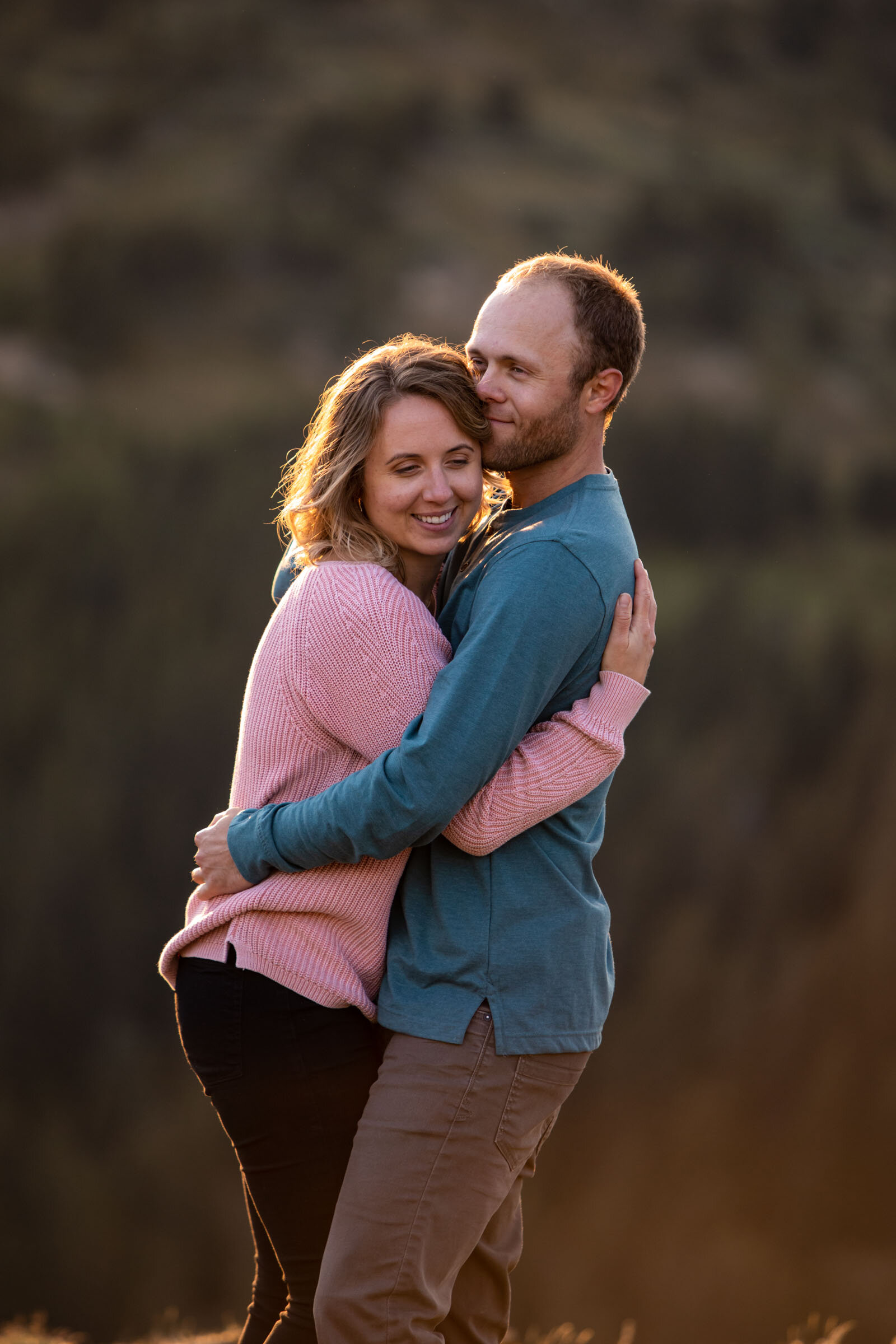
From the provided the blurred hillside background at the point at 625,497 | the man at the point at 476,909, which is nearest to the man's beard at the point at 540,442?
the man at the point at 476,909

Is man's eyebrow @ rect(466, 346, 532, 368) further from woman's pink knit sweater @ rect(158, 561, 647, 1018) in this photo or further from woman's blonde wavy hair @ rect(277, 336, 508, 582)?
woman's pink knit sweater @ rect(158, 561, 647, 1018)

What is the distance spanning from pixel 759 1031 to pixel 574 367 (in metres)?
13.9

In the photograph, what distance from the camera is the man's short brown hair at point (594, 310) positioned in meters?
1.91

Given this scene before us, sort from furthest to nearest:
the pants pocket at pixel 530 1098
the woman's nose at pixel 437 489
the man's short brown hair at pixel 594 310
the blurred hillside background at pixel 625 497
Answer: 1. the blurred hillside background at pixel 625 497
2. the man's short brown hair at pixel 594 310
3. the woman's nose at pixel 437 489
4. the pants pocket at pixel 530 1098

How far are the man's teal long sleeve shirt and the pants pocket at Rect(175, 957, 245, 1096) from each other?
138 mm

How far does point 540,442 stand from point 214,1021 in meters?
0.92

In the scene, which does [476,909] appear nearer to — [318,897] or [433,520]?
[318,897]

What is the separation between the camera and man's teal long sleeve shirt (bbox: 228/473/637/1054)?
5.17 feet

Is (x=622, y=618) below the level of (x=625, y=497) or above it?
below

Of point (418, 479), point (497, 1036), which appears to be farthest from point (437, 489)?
point (497, 1036)

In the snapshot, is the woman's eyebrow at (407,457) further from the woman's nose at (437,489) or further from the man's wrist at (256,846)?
the man's wrist at (256,846)

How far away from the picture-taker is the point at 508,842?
5.70 ft

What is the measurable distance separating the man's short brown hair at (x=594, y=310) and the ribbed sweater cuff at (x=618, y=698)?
461 mm

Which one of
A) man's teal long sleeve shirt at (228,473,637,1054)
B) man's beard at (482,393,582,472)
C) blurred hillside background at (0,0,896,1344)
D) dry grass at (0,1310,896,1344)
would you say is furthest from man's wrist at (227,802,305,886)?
blurred hillside background at (0,0,896,1344)
